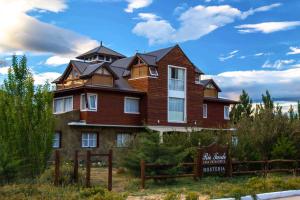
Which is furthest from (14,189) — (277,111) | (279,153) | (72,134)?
(72,134)

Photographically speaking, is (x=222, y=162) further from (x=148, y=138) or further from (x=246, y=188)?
(x=246, y=188)

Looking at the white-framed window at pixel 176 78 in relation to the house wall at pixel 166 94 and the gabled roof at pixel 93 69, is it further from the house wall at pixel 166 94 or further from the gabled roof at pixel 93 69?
the gabled roof at pixel 93 69

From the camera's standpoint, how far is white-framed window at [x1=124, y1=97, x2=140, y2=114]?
38344mm

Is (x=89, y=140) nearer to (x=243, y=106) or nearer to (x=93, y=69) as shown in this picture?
(x=93, y=69)

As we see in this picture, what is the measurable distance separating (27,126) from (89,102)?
1757 cm

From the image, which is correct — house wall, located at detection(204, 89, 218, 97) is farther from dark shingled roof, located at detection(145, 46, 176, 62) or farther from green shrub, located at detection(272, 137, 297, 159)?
green shrub, located at detection(272, 137, 297, 159)

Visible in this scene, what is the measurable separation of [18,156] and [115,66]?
26.9 m

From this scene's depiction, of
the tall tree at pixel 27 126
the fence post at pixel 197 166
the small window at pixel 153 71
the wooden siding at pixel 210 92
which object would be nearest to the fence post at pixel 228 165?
the fence post at pixel 197 166

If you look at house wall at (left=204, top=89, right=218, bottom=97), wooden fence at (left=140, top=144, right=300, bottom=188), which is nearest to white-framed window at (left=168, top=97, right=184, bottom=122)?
house wall at (left=204, top=89, right=218, bottom=97)

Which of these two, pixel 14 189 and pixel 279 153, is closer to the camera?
pixel 14 189

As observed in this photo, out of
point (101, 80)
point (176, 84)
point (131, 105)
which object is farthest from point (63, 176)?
point (176, 84)

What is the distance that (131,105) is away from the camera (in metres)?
38.8

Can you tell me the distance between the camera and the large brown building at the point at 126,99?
3562 cm

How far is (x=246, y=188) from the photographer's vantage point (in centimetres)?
1505
